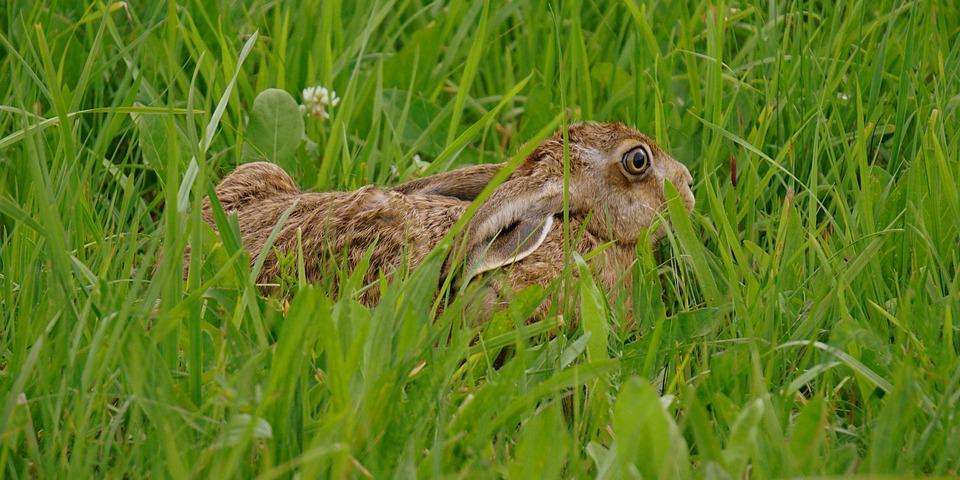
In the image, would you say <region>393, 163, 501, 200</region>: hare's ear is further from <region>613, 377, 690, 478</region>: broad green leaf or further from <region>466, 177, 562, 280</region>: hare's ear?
<region>613, 377, 690, 478</region>: broad green leaf

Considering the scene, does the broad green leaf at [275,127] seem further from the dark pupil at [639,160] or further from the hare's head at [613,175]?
the dark pupil at [639,160]

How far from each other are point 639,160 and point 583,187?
26 cm

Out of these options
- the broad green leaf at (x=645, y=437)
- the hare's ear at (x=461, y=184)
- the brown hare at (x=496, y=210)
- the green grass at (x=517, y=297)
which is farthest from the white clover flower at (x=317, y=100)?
the broad green leaf at (x=645, y=437)

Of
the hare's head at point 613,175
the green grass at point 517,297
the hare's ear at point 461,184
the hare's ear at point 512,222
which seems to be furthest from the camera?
the hare's head at point 613,175

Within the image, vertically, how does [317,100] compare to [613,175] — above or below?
above

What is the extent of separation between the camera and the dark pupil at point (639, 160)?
4.82 m

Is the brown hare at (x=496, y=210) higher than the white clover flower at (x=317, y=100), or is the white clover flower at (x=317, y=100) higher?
the white clover flower at (x=317, y=100)

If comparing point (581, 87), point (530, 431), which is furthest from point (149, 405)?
point (581, 87)

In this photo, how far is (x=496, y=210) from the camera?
4340 mm

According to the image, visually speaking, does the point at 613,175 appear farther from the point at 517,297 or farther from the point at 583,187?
the point at 517,297

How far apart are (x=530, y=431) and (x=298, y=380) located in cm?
56

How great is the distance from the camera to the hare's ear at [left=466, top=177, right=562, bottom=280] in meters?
4.23

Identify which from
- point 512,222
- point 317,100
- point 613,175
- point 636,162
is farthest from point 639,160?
point 317,100

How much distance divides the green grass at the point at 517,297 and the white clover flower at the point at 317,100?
0.29 ft
